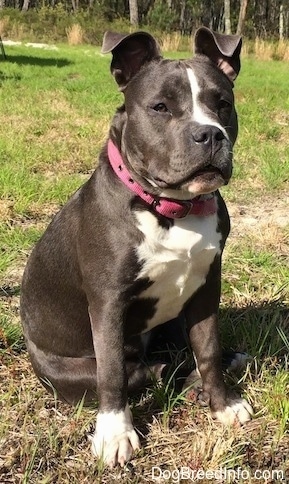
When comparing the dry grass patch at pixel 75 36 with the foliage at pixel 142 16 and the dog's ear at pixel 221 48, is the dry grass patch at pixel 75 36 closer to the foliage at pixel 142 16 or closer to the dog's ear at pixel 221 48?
the foliage at pixel 142 16

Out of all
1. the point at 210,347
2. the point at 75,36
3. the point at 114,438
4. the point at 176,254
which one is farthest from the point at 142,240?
the point at 75,36

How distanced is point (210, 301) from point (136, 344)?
333mm

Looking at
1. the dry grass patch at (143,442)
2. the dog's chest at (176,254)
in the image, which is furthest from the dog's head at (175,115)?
the dry grass patch at (143,442)

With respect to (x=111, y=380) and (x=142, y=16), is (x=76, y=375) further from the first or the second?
(x=142, y=16)

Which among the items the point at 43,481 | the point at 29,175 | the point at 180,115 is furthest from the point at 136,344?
the point at 29,175

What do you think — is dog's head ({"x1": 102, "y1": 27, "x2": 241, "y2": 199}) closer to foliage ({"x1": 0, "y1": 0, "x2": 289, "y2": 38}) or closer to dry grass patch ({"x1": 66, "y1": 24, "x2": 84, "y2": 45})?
dry grass patch ({"x1": 66, "y1": 24, "x2": 84, "y2": 45})

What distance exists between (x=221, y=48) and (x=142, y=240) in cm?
75

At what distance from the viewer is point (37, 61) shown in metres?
12.9

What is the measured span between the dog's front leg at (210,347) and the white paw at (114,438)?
33 cm

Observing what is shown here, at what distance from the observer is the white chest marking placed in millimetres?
1964

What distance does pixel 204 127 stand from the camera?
191 centimetres

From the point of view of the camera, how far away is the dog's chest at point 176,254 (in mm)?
2066

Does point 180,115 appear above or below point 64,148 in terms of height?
above

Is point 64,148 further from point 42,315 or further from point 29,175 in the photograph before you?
point 42,315
